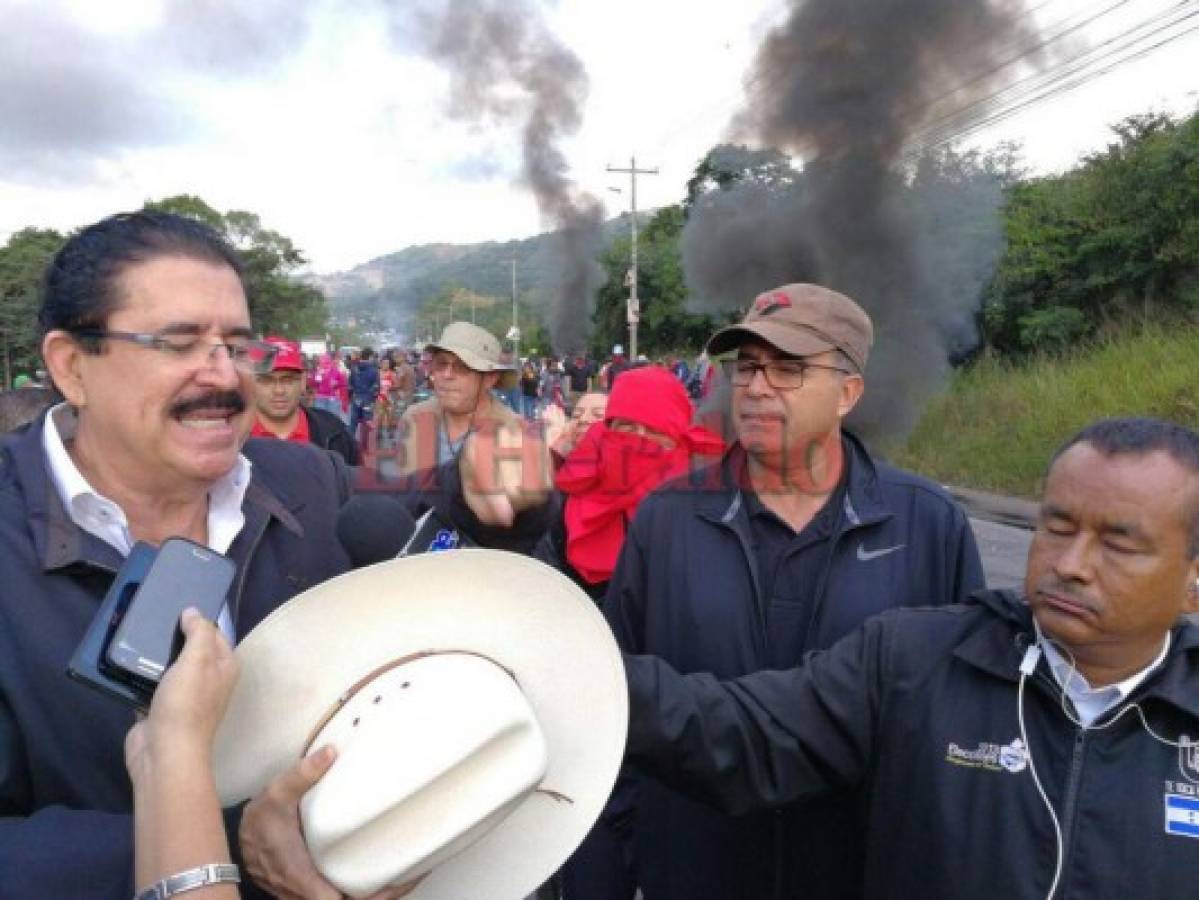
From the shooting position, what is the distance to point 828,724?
6.15ft

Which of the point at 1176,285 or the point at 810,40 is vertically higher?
the point at 810,40

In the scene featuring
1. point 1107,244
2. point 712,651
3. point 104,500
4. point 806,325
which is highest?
point 1107,244

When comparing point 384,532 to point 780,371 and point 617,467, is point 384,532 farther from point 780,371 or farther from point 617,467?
point 617,467

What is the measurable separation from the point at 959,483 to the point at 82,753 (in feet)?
47.7

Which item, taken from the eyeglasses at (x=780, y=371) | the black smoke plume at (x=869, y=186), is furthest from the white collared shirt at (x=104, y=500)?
the black smoke plume at (x=869, y=186)

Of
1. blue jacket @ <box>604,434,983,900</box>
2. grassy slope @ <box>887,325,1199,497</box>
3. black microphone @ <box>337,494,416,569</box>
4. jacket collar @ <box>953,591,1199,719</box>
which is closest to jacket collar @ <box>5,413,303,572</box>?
black microphone @ <box>337,494,416,569</box>

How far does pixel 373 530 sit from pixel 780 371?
1.29 m

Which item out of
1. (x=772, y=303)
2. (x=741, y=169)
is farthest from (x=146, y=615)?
(x=741, y=169)

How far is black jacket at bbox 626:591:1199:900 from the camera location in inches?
60.6

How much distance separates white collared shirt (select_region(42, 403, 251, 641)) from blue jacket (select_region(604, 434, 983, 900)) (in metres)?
1.09

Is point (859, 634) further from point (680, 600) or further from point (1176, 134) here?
point (1176, 134)

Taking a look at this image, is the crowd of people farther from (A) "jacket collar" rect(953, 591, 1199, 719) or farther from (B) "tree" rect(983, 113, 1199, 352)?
(B) "tree" rect(983, 113, 1199, 352)

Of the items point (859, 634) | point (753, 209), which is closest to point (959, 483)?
point (753, 209)

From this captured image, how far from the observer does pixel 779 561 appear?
2.38 m
